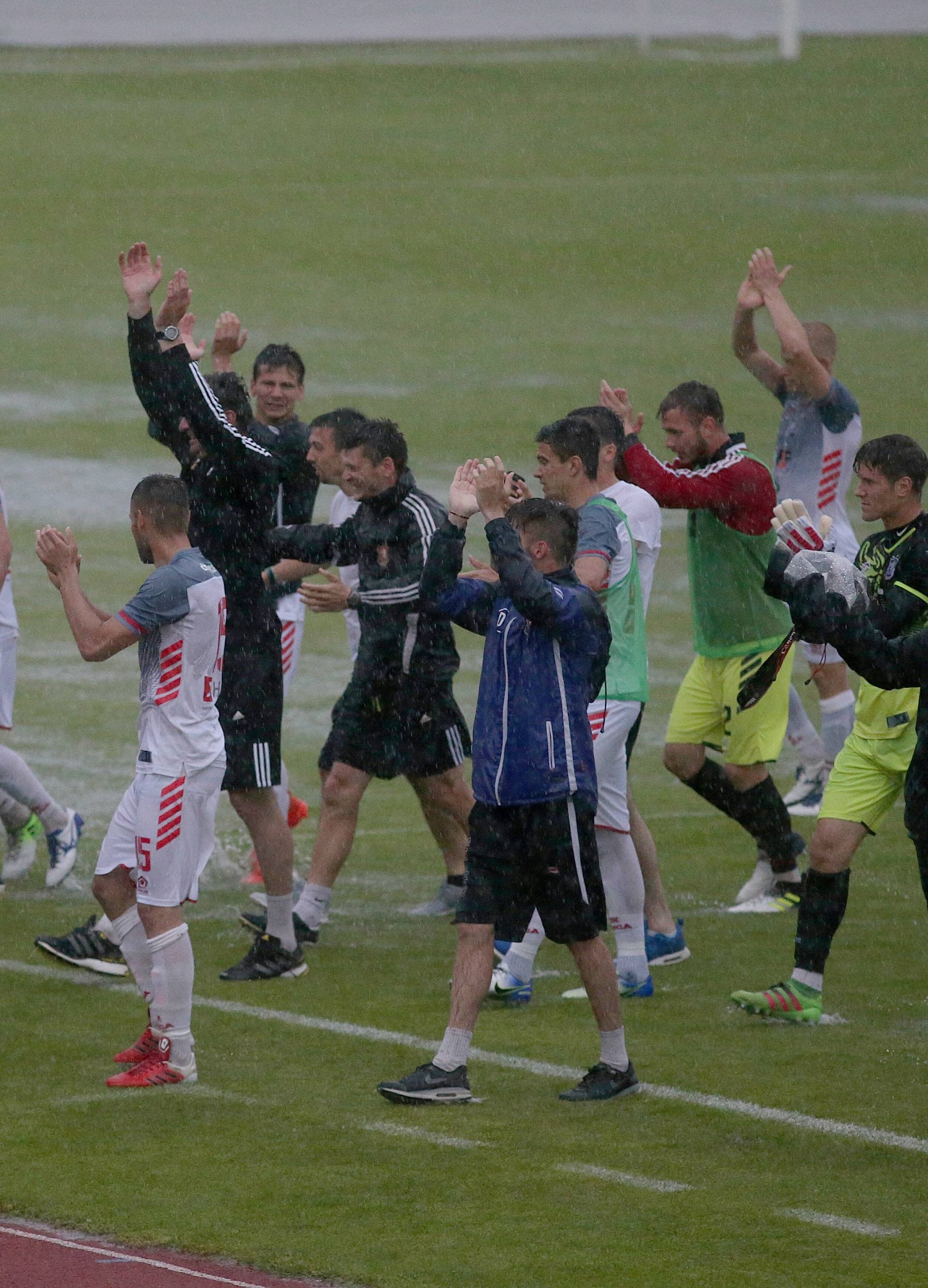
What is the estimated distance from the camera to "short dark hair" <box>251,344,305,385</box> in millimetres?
9250

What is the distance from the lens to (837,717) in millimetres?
10953

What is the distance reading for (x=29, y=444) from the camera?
83.2ft

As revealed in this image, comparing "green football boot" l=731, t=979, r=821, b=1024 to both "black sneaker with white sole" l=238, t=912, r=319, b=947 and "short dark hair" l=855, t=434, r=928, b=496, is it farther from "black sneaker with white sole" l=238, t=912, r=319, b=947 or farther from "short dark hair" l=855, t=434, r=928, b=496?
"black sneaker with white sole" l=238, t=912, r=319, b=947

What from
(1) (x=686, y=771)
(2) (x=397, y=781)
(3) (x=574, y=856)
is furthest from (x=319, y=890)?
(2) (x=397, y=781)

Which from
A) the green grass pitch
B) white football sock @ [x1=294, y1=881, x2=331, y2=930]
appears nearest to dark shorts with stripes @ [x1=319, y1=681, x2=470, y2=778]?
white football sock @ [x1=294, y1=881, x2=331, y2=930]

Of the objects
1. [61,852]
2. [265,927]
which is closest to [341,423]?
[265,927]

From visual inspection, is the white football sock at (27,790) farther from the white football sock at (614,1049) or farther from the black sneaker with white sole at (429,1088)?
the white football sock at (614,1049)

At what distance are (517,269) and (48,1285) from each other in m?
34.1

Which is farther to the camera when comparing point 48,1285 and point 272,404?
point 272,404

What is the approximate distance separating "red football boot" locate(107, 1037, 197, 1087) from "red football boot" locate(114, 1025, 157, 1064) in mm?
52

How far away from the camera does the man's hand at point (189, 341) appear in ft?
26.3

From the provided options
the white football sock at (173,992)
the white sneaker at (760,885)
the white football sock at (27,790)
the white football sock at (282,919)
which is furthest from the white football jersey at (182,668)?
the white sneaker at (760,885)

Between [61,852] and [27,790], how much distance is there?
0.32m

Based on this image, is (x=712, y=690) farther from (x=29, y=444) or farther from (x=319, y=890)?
(x=29, y=444)
